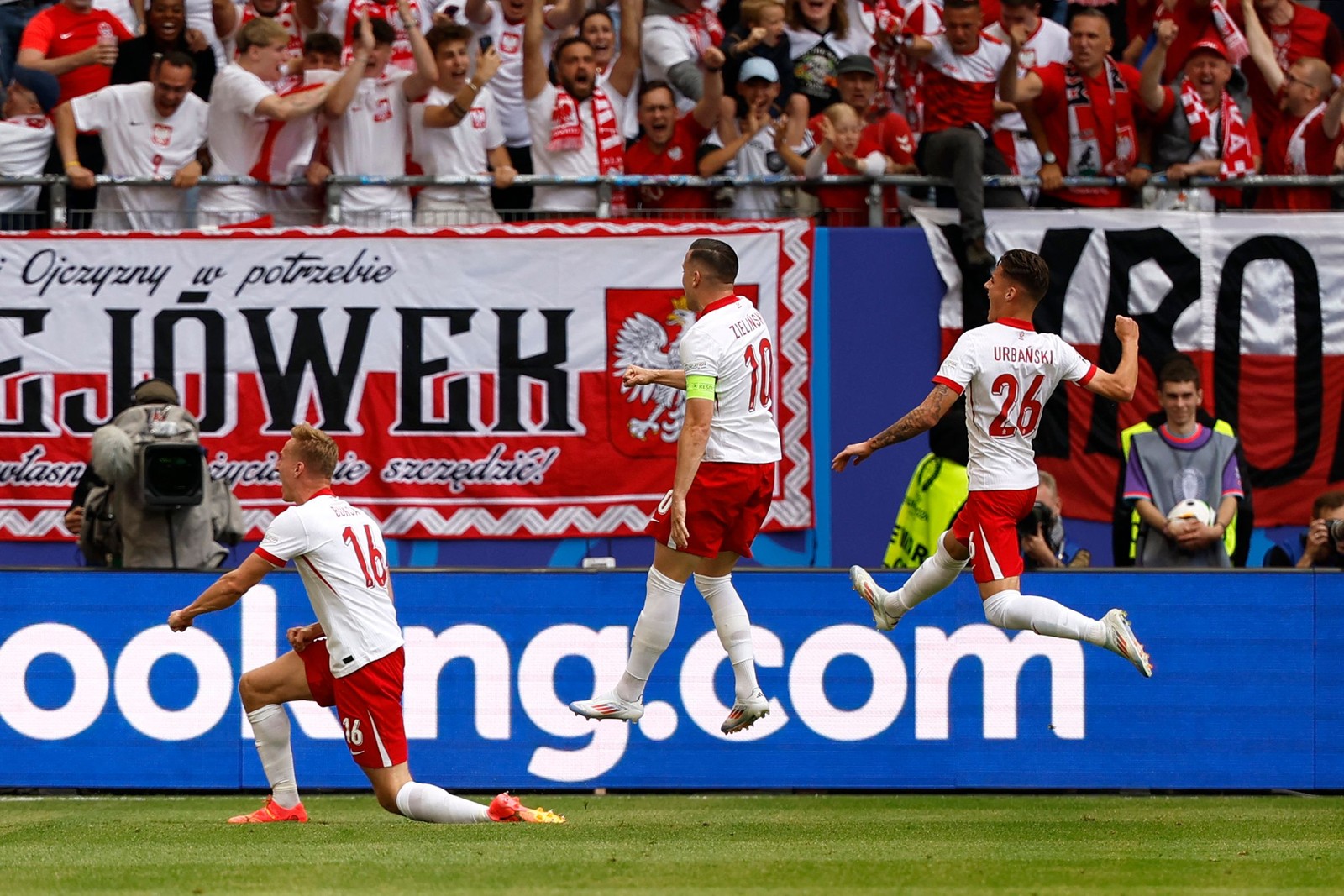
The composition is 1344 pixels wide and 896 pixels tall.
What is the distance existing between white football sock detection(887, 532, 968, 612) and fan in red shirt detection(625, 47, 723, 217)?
5.52 metres

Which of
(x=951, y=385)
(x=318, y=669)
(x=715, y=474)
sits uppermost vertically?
(x=951, y=385)

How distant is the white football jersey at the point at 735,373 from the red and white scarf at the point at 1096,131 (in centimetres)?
612

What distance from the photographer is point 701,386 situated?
870cm

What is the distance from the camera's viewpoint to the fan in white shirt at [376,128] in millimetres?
13656

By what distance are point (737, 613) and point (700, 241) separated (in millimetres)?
1860

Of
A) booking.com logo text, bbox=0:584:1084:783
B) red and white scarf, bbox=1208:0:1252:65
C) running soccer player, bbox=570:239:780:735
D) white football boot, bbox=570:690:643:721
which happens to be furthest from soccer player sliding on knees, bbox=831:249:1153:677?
red and white scarf, bbox=1208:0:1252:65

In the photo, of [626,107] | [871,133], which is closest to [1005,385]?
[871,133]

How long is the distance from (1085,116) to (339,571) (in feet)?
26.8

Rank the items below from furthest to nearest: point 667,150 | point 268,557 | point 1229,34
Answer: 1. point 1229,34
2. point 667,150
3. point 268,557

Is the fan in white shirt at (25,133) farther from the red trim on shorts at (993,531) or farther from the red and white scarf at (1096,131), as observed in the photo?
the red trim on shorts at (993,531)

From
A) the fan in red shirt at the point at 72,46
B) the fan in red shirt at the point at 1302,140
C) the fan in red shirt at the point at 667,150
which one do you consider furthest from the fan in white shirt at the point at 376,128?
the fan in red shirt at the point at 1302,140

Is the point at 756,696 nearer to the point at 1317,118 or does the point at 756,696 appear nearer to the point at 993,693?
the point at 993,693

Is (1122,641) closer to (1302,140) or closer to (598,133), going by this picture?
(598,133)

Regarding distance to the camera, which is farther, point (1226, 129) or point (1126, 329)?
point (1226, 129)
